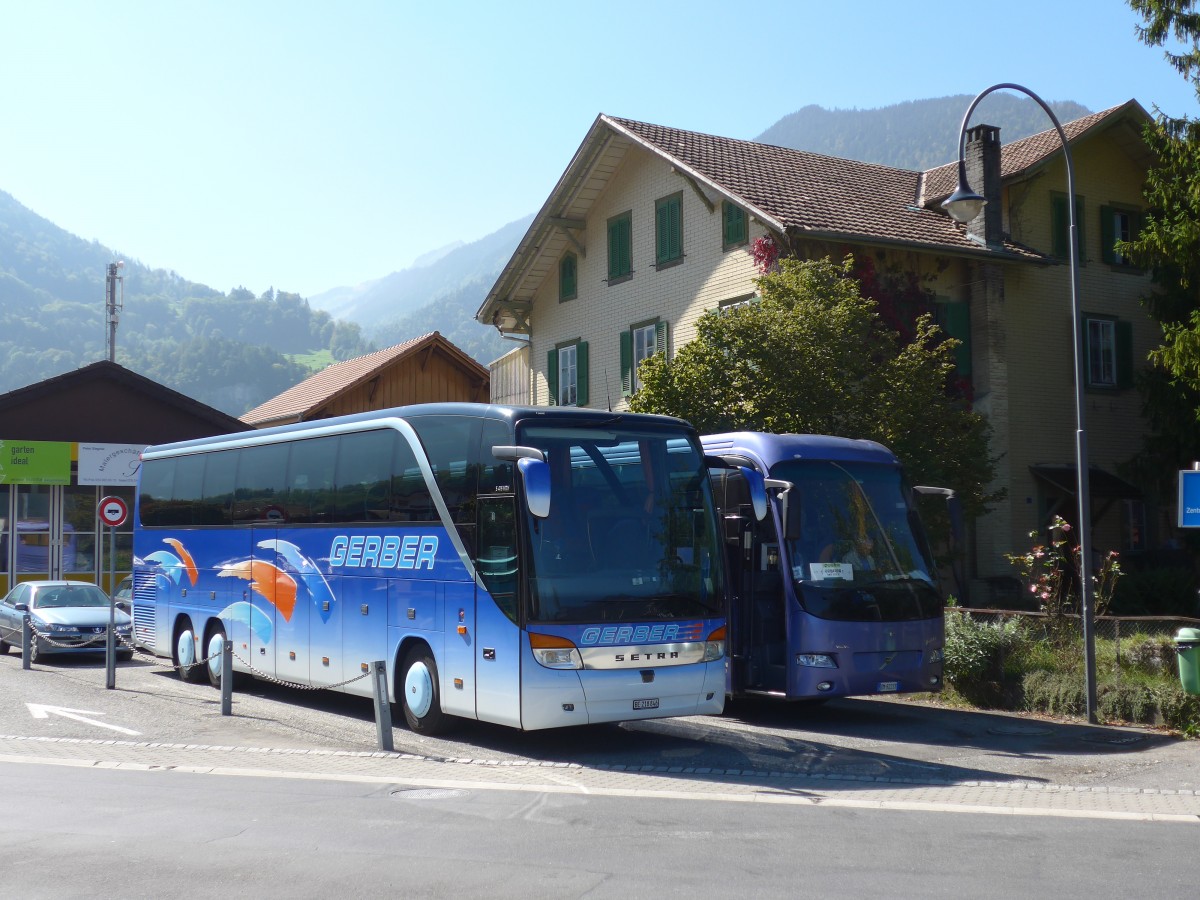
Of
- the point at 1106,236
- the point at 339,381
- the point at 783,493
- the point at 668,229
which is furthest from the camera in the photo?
the point at 339,381

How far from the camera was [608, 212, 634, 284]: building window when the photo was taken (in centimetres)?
3125

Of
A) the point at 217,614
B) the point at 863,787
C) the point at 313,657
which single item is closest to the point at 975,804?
the point at 863,787

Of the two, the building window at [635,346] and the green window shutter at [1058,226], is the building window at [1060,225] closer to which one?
the green window shutter at [1058,226]

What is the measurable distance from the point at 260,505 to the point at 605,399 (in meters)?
15.3

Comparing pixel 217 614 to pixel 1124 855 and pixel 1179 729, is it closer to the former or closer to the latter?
pixel 1179 729

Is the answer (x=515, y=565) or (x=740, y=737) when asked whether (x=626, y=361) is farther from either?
(x=515, y=565)

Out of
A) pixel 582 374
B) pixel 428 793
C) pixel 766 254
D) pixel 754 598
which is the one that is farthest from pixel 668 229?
pixel 428 793

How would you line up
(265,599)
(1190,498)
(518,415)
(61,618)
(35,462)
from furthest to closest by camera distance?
(35,462) → (61,618) → (265,599) → (1190,498) → (518,415)

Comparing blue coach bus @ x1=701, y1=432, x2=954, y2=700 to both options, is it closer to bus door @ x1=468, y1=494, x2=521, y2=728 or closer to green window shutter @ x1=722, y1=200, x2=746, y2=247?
bus door @ x1=468, y1=494, x2=521, y2=728

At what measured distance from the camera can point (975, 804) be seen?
32.7ft

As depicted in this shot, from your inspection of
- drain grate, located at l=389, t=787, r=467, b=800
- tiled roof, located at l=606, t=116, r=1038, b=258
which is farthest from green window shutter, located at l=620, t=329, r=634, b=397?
drain grate, located at l=389, t=787, r=467, b=800

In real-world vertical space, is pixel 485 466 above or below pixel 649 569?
above

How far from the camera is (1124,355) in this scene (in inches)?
1171

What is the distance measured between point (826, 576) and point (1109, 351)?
18.3 m
